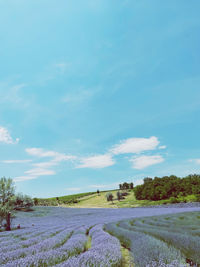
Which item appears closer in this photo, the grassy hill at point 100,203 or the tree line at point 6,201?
the tree line at point 6,201

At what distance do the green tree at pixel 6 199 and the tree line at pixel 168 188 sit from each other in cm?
4370

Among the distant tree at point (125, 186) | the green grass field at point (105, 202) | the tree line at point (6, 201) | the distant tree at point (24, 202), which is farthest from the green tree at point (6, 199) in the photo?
the distant tree at point (125, 186)

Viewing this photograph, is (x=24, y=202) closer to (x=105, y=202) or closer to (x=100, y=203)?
(x=100, y=203)

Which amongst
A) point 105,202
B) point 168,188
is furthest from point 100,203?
point 168,188

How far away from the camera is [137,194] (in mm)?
57125

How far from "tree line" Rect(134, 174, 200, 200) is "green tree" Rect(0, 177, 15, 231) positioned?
143 feet

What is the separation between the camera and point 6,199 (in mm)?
16359

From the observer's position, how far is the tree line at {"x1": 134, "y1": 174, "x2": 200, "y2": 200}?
162 ft

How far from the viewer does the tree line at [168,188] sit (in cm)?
4934

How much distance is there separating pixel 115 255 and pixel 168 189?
173 ft

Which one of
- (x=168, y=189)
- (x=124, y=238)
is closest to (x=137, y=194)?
(x=168, y=189)

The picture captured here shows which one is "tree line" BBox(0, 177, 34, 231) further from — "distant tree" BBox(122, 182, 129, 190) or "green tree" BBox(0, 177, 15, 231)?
"distant tree" BBox(122, 182, 129, 190)

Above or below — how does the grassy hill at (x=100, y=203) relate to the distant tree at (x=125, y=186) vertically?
below

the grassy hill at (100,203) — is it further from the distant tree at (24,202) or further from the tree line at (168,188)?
the distant tree at (24,202)
